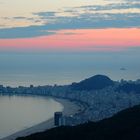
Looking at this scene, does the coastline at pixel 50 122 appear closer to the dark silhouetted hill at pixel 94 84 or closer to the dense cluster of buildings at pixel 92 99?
the dense cluster of buildings at pixel 92 99

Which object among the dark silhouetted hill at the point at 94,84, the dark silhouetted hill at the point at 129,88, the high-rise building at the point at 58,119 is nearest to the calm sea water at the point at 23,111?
the high-rise building at the point at 58,119

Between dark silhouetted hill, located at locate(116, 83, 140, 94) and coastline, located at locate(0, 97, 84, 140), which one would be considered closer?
coastline, located at locate(0, 97, 84, 140)

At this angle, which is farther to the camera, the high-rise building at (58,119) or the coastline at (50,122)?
the high-rise building at (58,119)

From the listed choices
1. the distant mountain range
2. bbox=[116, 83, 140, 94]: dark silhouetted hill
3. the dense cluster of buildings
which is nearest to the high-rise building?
the dense cluster of buildings

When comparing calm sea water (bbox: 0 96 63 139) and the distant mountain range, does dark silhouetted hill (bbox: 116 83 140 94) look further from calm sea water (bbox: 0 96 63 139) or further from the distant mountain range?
the distant mountain range

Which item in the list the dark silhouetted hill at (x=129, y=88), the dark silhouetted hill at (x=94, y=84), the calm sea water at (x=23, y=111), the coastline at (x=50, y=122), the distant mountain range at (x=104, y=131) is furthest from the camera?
the dark silhouetted hill at (x=94, y=84)

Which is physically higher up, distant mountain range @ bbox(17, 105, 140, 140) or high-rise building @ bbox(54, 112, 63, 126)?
distant mountain range @ bbox(17, 105, 140, 140)
